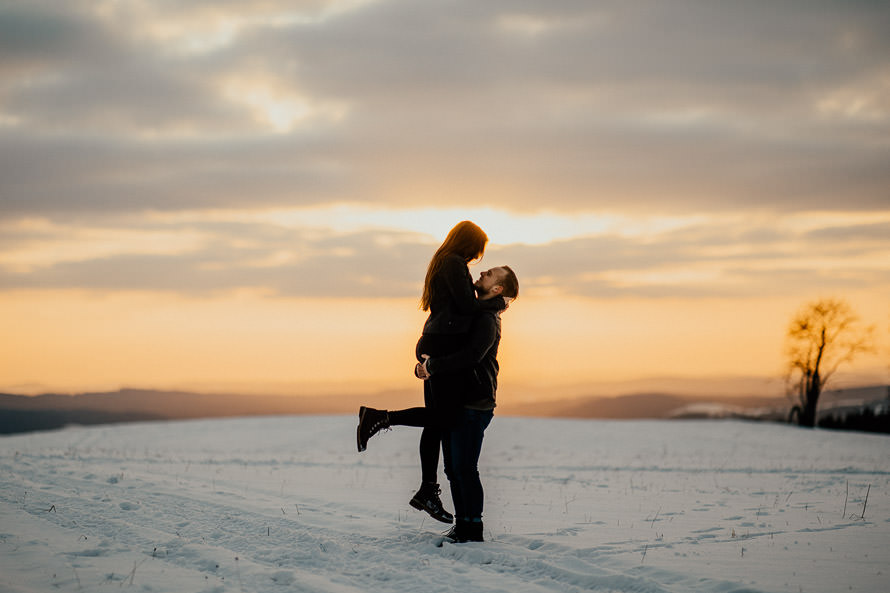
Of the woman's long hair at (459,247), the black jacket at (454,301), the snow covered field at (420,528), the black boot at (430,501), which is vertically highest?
the woman's long hair at (459,247)

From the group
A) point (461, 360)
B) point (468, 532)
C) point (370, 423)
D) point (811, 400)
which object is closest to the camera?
point (461, 360)

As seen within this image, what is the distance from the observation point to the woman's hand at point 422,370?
6.59 m

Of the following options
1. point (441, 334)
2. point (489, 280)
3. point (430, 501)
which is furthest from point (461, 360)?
point (430, 501)

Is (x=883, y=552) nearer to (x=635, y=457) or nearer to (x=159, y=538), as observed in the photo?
(x=159, y=538)

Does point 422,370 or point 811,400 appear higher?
point 422,370

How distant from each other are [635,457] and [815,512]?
9686 mm

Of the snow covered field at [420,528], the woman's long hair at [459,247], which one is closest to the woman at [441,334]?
the woman's long hair at [459,247]

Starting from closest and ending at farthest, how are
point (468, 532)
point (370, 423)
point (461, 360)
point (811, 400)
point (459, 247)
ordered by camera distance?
point (461, 360)
point (468, 532)
point (459, 247)
point (370, 423)
point (811, 400)

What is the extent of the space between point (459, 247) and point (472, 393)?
1373mm

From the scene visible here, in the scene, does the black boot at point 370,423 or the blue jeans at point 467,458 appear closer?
the blue jeans at point 467,458

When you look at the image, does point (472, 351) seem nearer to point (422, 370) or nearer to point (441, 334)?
point (441, 334)

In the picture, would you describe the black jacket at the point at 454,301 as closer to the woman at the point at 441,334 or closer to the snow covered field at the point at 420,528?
the woman at the point at 441,334

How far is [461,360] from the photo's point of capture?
21.2 feet

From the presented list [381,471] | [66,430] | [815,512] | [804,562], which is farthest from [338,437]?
[804,562]
